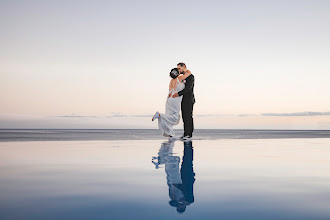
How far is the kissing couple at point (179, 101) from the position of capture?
1175cm

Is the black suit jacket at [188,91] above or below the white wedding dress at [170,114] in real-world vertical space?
above

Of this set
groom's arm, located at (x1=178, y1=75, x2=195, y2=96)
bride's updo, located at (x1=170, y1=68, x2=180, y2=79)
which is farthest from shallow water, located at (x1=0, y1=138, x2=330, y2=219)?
bride's updo, located at (x1=170, y1=68, x2=180, y2=79)

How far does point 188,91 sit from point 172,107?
78 centimetres

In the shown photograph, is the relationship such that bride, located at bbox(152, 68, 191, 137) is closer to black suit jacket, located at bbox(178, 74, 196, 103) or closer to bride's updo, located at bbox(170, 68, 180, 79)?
bride's updo, located at bbox(170, 68, 180, 79)

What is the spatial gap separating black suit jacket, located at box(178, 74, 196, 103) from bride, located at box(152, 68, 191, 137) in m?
0.16

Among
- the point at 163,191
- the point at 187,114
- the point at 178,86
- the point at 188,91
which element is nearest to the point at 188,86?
the point at 188,91

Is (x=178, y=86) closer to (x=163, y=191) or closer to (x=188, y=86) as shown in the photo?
(x=188, y=86)

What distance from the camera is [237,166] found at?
4.98 m

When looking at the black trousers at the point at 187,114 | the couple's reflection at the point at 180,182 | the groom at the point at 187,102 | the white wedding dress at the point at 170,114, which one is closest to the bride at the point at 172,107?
the white wedding dress at the point at 170,114

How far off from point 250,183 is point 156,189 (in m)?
0.98

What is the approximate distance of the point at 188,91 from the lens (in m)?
11.7

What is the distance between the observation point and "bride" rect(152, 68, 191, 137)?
1183 centimetres

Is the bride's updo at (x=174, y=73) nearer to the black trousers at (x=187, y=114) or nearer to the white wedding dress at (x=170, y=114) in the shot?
the white wedding dress at (x=170, y=114)

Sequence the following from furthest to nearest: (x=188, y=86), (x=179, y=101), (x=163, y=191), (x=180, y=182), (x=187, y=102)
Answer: (x=179, y=101), (x=187, y=102), (x=188, y=86), (x=180, y=182), (x=163, y=191)
